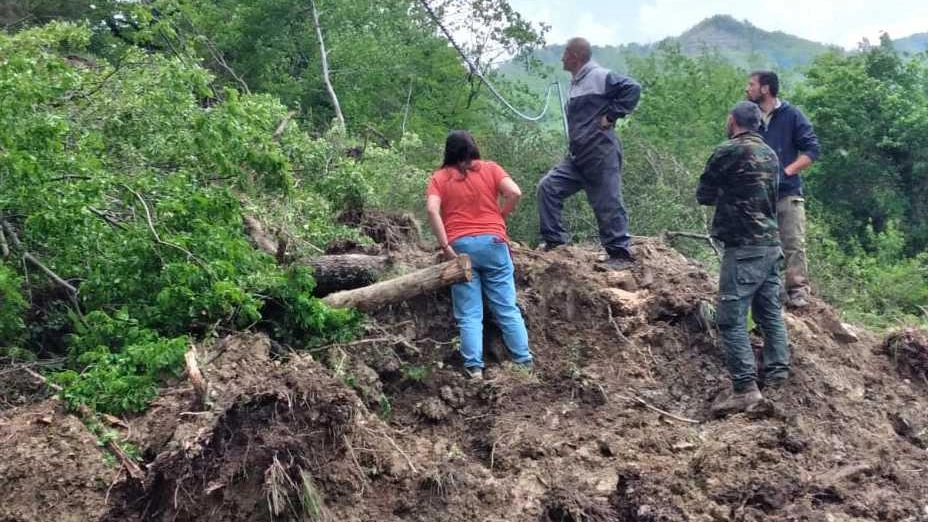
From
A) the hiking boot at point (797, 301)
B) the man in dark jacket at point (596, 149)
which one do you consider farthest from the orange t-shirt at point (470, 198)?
the hiking boot at point (797, 301)

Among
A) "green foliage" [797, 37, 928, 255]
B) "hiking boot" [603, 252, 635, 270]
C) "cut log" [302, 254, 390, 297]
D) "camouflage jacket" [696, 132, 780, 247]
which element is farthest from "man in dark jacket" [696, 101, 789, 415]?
"green foliage" [797, 37, 928, 255]

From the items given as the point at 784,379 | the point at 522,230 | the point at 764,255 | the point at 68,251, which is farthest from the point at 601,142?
the point at 522,230

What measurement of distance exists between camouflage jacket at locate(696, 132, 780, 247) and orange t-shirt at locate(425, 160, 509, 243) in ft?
4.42

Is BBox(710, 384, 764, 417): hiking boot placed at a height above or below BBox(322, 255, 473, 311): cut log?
below

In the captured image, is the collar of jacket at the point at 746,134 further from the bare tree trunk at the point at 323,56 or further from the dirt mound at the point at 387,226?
the bare tree trunk at the point at 323,56

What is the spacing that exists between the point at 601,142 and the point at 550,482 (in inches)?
121

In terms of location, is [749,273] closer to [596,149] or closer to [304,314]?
[596,149]

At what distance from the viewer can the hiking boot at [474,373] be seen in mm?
6316

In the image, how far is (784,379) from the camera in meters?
6.32

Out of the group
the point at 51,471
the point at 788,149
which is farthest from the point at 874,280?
the point at 51,471

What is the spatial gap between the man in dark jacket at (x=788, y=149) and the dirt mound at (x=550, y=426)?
56cm

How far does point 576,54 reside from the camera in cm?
754

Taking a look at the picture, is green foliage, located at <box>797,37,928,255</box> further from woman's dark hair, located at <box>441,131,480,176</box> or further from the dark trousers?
woman's dark hair, located at <box>441,131,480,176</box>

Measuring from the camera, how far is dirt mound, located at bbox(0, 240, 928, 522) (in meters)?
4.79
